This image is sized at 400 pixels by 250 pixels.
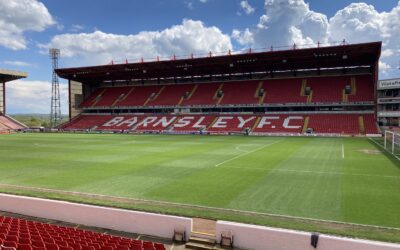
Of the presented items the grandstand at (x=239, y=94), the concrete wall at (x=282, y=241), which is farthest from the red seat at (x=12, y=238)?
the grandstand at (x=239, y=94)

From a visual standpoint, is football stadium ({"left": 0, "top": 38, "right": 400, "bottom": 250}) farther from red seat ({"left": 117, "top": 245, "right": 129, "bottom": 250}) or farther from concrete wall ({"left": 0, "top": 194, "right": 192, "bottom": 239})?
red seat ({"left": 117, "top": 245, "right": 129, "bottom": 250})

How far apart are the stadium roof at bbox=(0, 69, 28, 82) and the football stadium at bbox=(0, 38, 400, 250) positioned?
85.8 feet

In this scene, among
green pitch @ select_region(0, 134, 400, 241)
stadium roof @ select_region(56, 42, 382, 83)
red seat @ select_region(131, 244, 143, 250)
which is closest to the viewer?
red seat @ select_region(131, 244, 143, 250)

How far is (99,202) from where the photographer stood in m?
14.0

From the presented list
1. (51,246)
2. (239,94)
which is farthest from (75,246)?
(239,94)

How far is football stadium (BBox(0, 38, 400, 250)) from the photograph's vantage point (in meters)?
9.52

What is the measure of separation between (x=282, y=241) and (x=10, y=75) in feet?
242

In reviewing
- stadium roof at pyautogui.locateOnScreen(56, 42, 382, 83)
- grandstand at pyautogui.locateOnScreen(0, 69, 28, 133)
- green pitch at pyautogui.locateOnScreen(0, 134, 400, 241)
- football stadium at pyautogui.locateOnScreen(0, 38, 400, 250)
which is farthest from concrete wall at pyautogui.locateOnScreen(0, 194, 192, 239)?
grandstand at pyautogui.locateOnScreen(0, 69, 28, 133)

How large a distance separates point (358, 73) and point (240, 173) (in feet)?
158

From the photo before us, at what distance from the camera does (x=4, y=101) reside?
73.0 m

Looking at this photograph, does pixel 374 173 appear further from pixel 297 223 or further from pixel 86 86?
pixel 86 86

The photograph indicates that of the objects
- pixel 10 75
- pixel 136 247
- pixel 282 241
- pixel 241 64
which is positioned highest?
pixel 241 64

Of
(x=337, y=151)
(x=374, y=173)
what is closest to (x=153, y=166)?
(x=374, y=173)

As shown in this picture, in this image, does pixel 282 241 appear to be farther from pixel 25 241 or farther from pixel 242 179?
pixel 242 179
